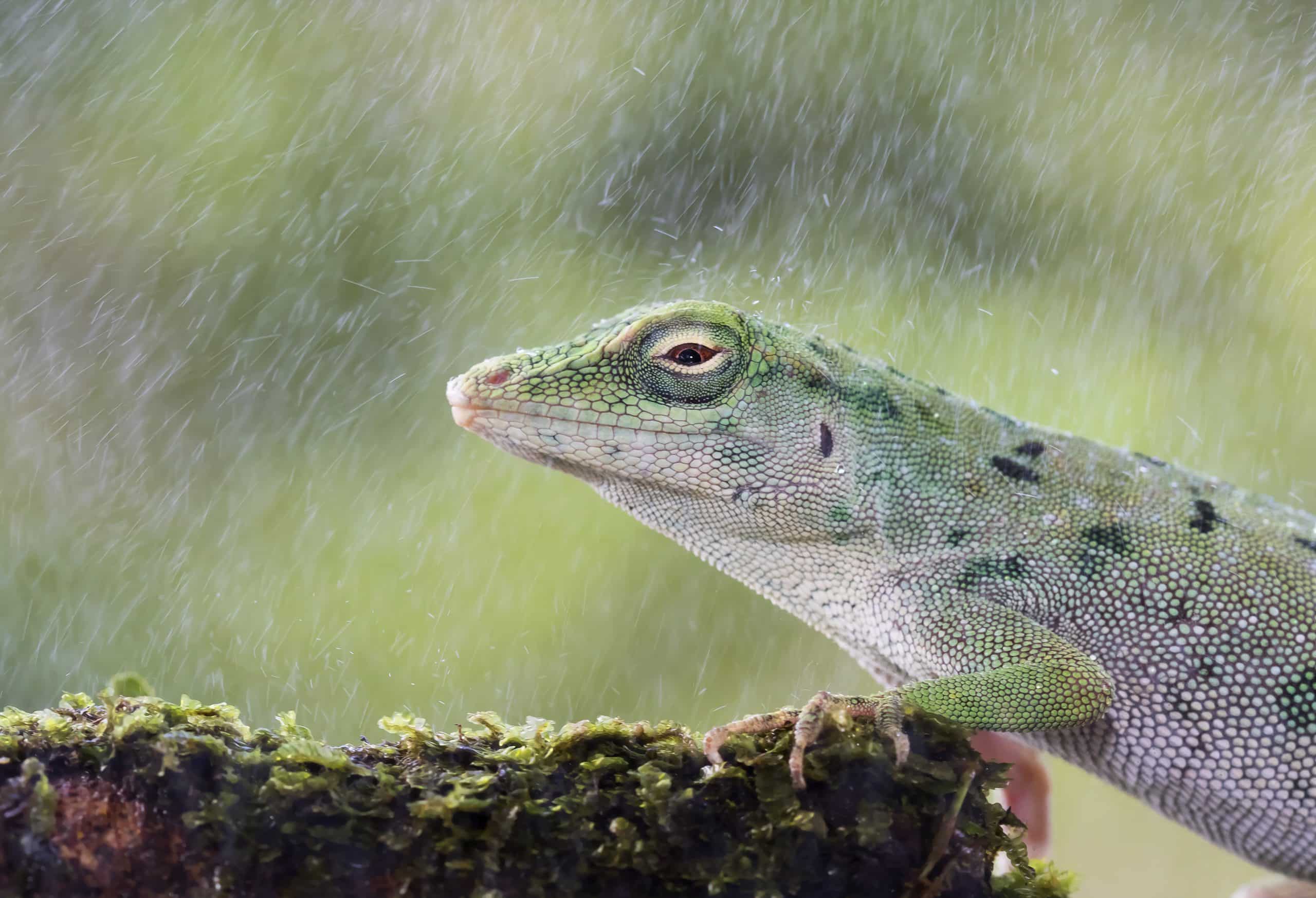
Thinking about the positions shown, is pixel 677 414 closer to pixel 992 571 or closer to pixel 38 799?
pixel 992 571

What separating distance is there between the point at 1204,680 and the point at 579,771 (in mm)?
1767

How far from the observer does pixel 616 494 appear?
103 inches

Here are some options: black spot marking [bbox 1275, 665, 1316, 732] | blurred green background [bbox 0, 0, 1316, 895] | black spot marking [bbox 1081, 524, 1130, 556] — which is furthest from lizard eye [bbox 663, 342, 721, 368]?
blurred green background [bbox 0, 0, 1316, 895]

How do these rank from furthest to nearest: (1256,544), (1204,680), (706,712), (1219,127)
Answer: (1219,127)
(706,712)
(1256,544)
(1204,680)

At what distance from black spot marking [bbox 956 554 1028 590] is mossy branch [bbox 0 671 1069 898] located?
0.76 meters

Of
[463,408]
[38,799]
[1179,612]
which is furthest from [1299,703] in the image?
[38,799]

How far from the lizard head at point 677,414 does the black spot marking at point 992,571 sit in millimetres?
392

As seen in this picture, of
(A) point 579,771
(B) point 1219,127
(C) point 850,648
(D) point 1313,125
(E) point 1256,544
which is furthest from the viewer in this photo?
(D) point 1313,125

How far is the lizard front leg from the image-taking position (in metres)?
1.80

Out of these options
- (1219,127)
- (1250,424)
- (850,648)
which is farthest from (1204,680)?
(1219,127)

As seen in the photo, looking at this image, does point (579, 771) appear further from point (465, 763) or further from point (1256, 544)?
point (1256, 544)

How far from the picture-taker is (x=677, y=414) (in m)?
2.49

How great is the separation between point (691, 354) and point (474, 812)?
131 centimetres

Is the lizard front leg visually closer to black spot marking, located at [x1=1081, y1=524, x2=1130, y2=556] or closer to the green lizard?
the green lizard
